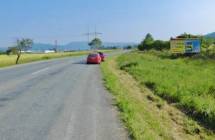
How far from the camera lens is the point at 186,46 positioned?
54.0 m

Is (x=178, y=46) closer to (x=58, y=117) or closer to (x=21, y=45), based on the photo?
(x=21, y=45)

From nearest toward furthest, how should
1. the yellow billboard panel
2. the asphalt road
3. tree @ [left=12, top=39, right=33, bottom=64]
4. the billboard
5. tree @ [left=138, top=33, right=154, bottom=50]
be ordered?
the asphalt road → the billboard → the yellow billboard panel → tree @ [left=12, top=39, right=33, bottom=64] → tree @ [left=138, top=33, right=154, bottom=50]

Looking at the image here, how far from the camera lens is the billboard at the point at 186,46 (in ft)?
176

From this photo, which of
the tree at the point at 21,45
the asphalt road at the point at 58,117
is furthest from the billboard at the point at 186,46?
the asphalt road at the point at 58,117

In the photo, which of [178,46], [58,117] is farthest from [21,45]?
[58,117]

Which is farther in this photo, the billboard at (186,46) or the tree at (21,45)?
the tree at (21,45)

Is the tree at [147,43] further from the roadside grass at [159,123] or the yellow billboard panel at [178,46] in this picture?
the roadside grass at [159,123]

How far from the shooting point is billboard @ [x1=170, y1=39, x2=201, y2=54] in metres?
53.6

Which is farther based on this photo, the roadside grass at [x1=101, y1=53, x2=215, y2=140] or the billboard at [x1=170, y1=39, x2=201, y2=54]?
the billboard at [x1=170, y1=39, x2=201, y2=54]

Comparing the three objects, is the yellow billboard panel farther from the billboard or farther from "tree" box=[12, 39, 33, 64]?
"tree" box=[12, 39, 33, 64]

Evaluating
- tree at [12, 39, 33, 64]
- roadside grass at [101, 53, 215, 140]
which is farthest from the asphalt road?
tree at [12, 39, 33, 64]

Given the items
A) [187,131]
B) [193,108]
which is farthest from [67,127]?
[193,108]

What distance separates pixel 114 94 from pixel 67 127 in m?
7.20

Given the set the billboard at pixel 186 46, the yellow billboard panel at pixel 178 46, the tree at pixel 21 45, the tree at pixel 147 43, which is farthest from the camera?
the tree at pixel 147 43
